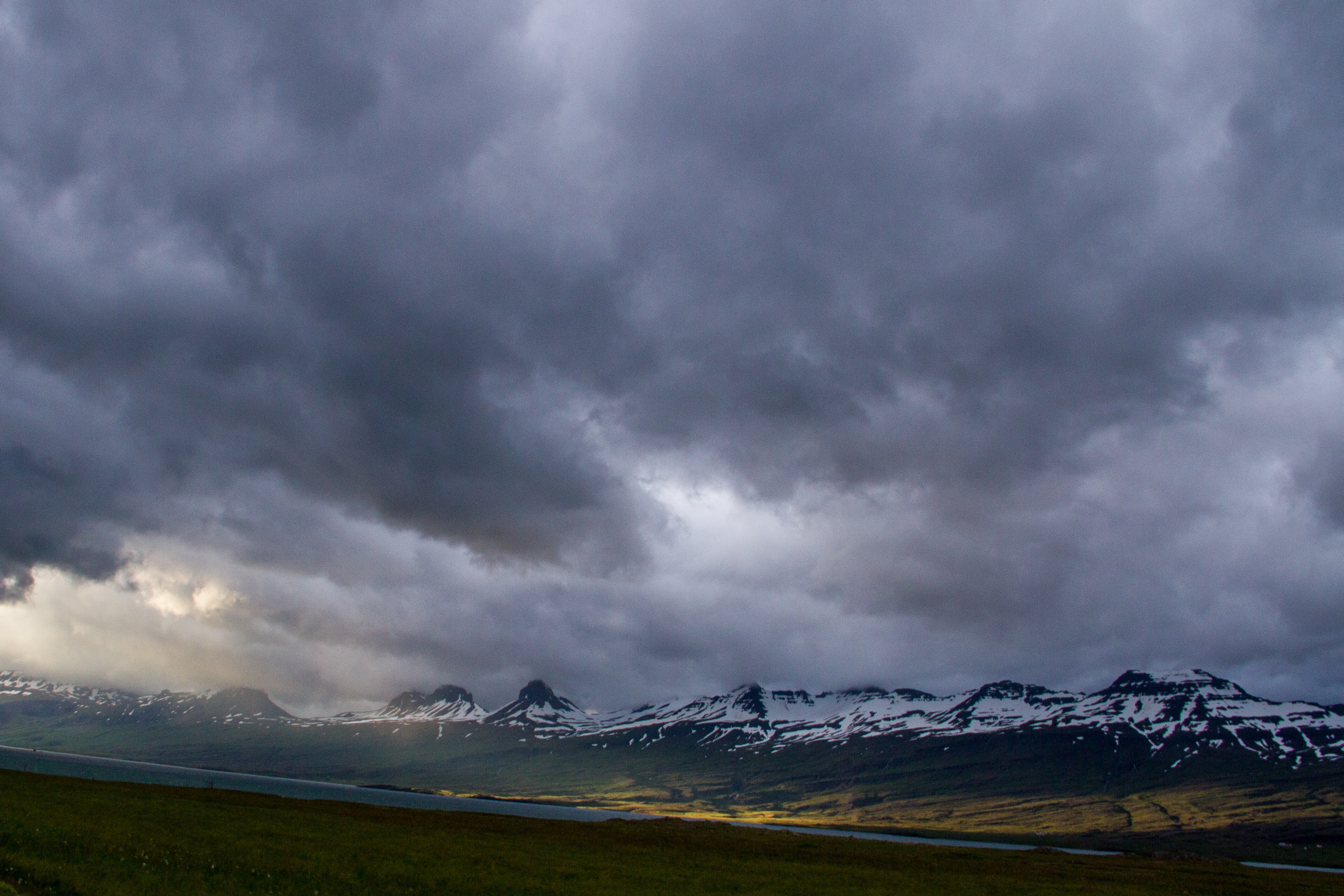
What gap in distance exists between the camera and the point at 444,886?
33.2 meters

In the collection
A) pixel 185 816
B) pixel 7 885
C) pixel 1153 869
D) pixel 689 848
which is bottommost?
pixel 1153 869

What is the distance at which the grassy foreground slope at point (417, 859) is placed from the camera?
29656 mm

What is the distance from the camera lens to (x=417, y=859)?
4191 cm

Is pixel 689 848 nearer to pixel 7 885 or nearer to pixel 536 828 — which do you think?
pixel 536 828

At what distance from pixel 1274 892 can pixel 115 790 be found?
398 feet

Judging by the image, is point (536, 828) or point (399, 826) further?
point (536, 828)

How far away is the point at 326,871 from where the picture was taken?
110ft

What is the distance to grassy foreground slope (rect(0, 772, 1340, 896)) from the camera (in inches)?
1168

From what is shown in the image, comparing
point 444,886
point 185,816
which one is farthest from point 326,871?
point 185,816

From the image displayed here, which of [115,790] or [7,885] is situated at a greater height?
[7,885]

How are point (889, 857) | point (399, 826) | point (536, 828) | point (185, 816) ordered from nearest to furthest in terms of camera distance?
point (185, 816) < point (399, 826) < point (889, 857) < point (536, 828)

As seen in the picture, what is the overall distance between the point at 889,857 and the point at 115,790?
84.2 m

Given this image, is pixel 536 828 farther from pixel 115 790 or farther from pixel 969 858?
pixel 969 858

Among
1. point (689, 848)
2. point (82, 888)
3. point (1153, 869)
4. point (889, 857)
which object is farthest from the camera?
point (1153, 869)
